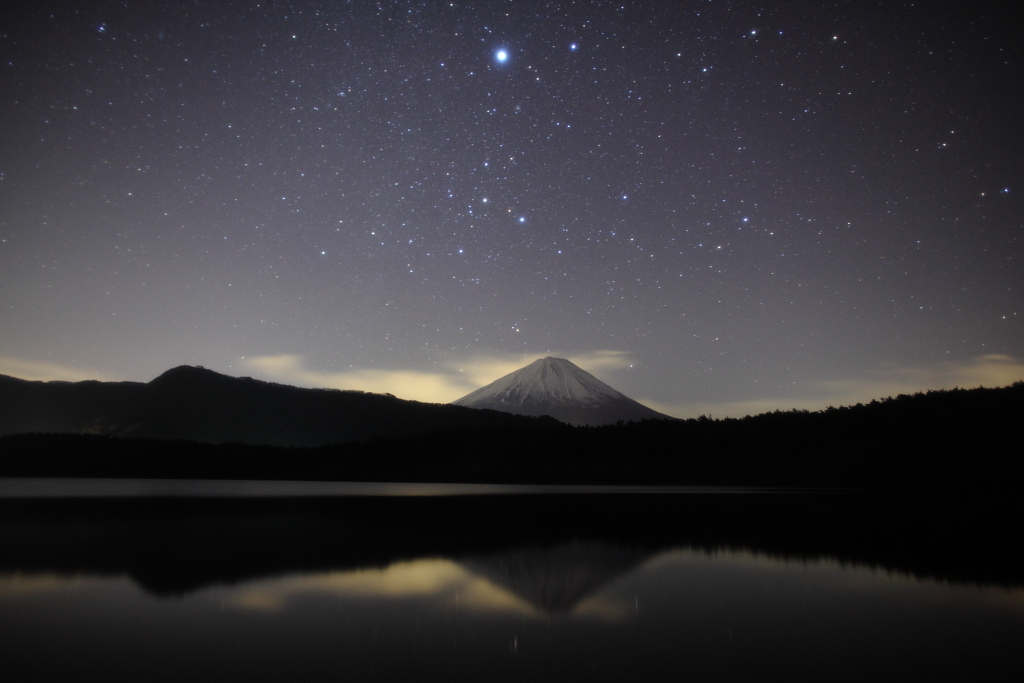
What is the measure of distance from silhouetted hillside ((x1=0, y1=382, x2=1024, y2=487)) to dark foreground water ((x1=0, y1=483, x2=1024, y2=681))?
4326 cm

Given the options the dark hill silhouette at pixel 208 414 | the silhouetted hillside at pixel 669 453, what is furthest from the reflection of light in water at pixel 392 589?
the dark hill silhouette at pixel 208 414

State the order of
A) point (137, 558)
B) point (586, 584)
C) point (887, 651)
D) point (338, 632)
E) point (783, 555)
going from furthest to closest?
point (783, 555) < point (137, 558) < point (586, 584) < point (338, 632) < point (887, 651)

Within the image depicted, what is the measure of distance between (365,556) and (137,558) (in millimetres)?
4319

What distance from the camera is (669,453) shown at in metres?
81.7

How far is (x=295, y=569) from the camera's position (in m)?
10.9

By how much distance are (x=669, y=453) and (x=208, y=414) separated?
154247mm

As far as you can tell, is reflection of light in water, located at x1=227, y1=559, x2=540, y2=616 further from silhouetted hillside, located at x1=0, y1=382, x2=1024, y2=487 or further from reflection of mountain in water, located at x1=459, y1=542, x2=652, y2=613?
silhouetted hillside, located at x1=0, y1=382, x2=1024, y2=487

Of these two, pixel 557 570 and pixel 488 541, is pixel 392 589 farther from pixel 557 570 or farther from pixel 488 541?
pixel 488 541

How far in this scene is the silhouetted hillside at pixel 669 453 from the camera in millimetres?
57531

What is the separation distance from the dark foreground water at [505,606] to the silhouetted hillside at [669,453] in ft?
142

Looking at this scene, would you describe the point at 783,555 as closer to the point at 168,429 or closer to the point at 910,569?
the point at 910,569

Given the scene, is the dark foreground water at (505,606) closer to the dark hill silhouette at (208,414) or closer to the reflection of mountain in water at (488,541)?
the reflection of mountain in water at (488,541)

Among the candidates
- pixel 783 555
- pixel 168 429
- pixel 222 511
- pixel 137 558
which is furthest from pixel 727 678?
pixel 168 429

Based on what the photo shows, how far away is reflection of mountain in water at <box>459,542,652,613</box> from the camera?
9086 millimetres
